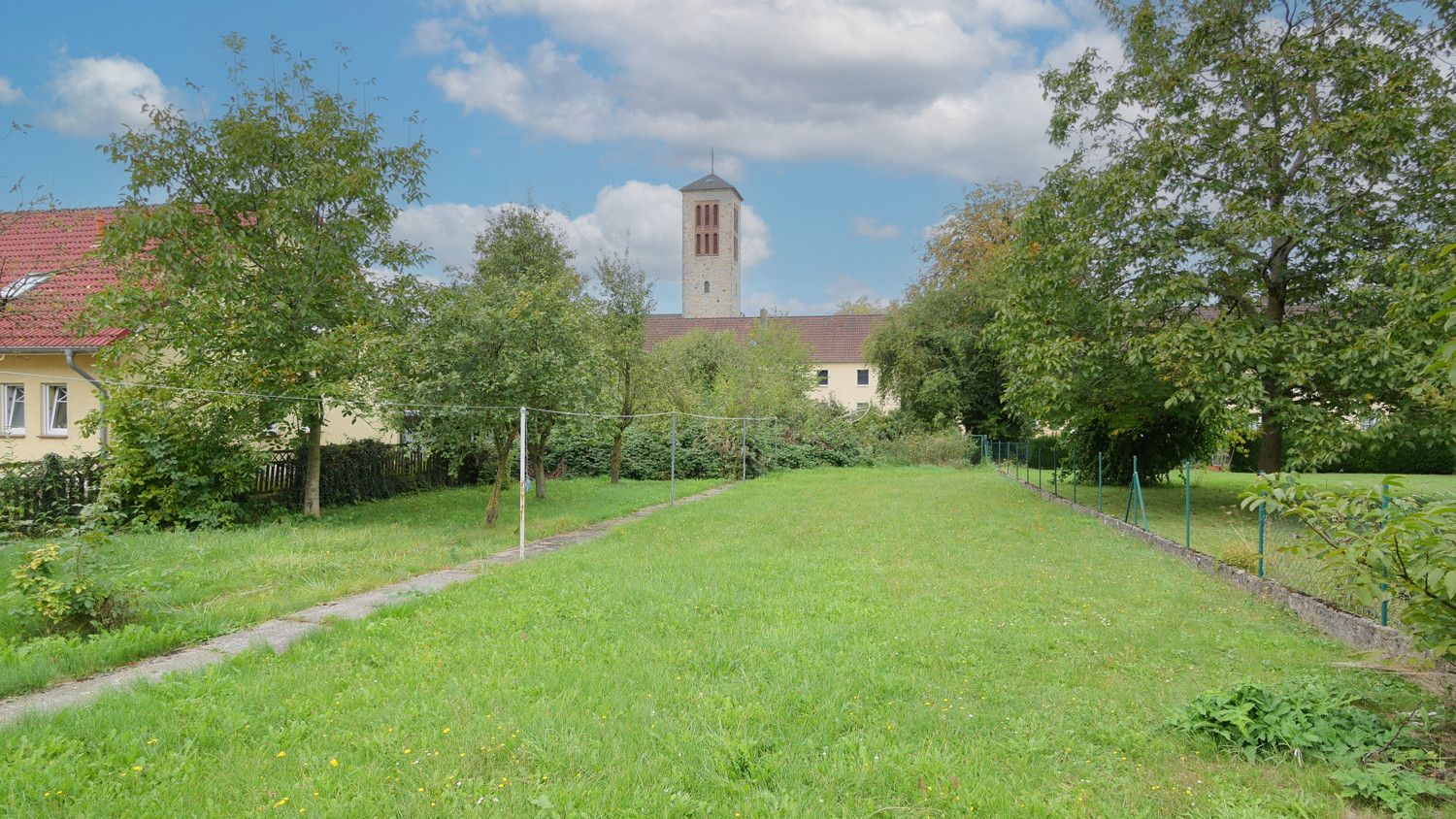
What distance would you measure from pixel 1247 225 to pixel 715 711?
42.7 feet

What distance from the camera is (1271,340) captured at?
12664 mm

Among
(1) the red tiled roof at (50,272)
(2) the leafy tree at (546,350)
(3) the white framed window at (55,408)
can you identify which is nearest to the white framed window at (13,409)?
(3) the white framed window at (55,408)

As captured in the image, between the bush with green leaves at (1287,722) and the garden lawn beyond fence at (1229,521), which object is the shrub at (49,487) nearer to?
the bush with green leaves at (1287,722)

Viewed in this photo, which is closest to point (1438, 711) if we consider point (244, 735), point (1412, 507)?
point (1412, 507)

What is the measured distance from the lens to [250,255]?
1347 centimetres

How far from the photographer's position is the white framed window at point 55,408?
16.7 m

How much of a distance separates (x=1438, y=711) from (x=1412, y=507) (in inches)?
48.8

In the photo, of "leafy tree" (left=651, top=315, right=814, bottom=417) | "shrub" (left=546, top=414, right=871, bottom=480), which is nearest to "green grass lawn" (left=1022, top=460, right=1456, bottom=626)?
"shrub" (left=546, top=414, right=871, bottom=480)

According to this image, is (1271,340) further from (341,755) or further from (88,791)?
(88,791)

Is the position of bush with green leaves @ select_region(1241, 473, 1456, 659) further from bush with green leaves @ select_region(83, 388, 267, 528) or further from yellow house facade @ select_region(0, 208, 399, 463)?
yellow house facade @ select_region(0, 208, 399, 463)

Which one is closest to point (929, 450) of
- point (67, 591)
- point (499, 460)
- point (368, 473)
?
point (368, 473)

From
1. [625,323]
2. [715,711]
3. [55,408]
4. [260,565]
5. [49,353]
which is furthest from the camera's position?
[625,323]

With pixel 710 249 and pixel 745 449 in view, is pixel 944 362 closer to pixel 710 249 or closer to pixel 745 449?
pixel 745 449

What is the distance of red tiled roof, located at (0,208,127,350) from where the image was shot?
44.5ft
